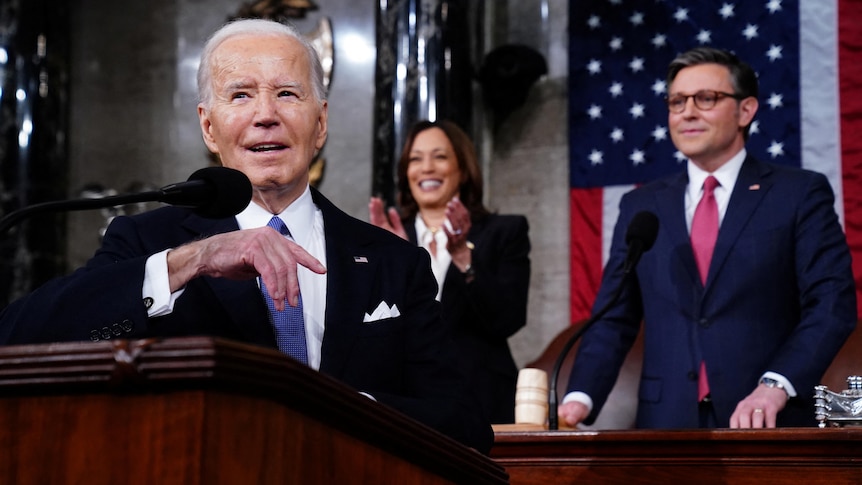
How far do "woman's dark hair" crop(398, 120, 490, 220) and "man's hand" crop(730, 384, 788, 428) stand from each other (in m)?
1.55

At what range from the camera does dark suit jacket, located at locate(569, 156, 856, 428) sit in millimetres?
3295

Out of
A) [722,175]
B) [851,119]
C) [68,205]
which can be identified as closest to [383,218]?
[722,175]

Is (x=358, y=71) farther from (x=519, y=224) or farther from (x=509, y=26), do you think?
(x=519, y=224)

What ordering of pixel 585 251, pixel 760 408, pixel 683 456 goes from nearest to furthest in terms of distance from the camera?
pixel 683 456
pixel 760 408
pixel 585 251

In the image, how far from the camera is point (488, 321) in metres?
4.04

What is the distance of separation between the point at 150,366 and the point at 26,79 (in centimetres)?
642

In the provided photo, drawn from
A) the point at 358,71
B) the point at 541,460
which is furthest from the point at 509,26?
the point at 541,460

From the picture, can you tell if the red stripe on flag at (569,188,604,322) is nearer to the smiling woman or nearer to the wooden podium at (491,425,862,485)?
the smiling woman

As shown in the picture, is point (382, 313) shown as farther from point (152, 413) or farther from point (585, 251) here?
point (585, 251)

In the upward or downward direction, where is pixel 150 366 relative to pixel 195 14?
downward

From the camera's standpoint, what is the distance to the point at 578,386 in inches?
141

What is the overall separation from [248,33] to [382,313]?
0.62 meters

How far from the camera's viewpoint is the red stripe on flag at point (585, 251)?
6453mm

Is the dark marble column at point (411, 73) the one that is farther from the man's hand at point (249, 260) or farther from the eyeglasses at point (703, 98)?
the man's hand at point (249, 260)
